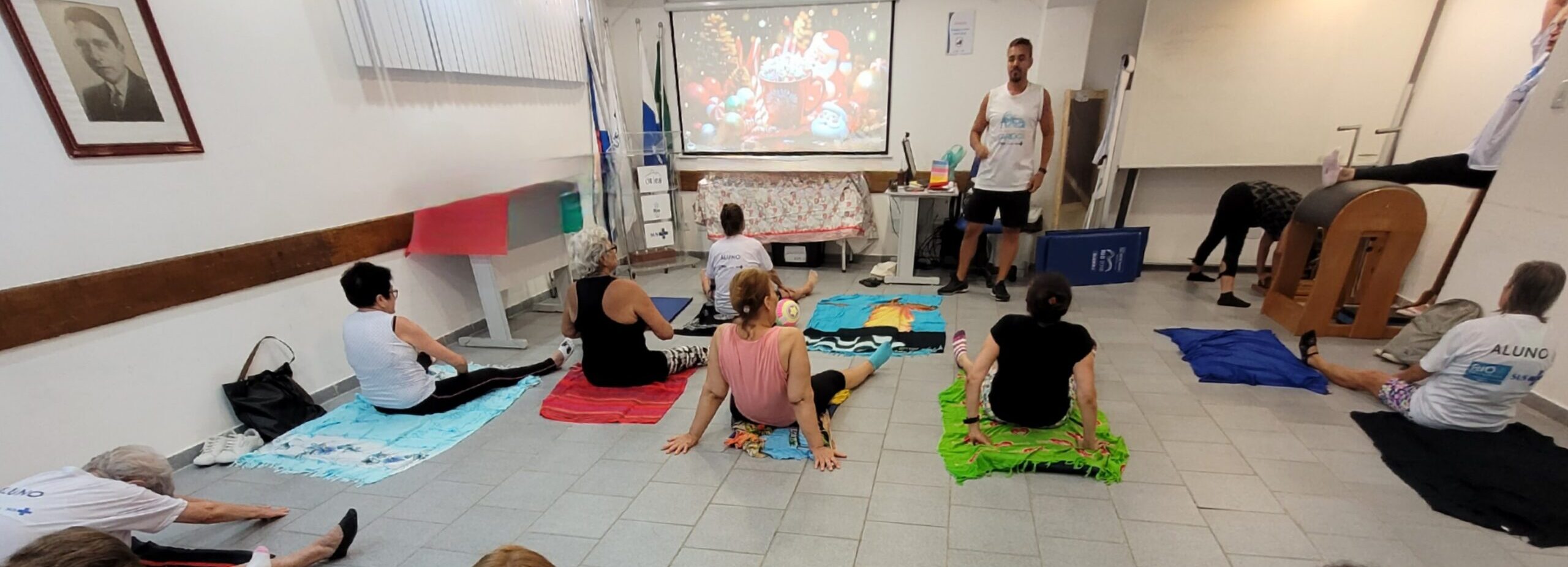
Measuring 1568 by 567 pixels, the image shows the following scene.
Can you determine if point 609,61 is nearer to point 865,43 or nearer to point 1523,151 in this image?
point 865,43

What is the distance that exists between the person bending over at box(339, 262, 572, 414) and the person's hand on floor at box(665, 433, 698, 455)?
117cm

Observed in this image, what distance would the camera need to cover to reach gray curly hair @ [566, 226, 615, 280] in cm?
270

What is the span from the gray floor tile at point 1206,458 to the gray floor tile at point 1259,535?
0.82 feet

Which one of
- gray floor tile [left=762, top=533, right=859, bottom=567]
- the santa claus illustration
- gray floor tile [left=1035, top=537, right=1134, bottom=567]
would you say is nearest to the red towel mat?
gray floor tile [left=762, top=533, right=859, bottom=567]

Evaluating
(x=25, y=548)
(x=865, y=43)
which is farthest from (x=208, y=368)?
(x=865, y=43)

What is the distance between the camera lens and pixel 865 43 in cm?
489

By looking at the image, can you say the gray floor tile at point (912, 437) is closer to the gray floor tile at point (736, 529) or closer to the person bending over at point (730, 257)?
the gray floor tile at point (736, 529)

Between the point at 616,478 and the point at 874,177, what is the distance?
12.2 ft

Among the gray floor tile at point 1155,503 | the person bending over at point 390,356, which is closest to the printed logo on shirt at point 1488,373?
the gray floor tile at point 1155,503

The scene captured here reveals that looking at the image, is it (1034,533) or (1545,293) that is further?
(1545,293)

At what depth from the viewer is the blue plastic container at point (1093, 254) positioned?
435cm

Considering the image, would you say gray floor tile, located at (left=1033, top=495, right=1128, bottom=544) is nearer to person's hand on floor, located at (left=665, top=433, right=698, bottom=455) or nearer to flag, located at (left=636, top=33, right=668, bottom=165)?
person's hand on floor, located at (left=665, top=433, right=698, bottom=455)

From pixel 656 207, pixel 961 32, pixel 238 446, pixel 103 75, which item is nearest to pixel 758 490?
pixel 238 446

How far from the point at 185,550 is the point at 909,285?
418 cm
